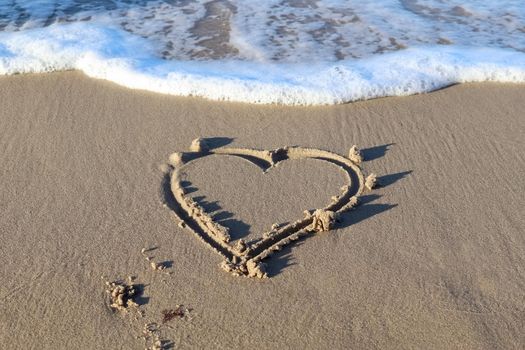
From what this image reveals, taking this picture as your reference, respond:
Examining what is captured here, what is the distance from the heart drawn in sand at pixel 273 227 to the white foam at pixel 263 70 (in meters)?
0.73

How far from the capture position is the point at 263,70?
15.9 ft

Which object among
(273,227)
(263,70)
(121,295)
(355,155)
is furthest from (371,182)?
(263,70)

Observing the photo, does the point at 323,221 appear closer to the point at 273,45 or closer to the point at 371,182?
the point at 371,182

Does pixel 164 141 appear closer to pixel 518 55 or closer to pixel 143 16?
pixel 143 16

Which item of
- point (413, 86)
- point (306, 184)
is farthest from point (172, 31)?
point (306, 184)

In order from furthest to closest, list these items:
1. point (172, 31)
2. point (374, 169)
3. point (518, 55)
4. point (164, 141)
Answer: point (172, 31)
point (518, 55)
point (164, 141)
point (374, 169)

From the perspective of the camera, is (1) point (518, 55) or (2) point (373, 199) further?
(1) point (518, 55)

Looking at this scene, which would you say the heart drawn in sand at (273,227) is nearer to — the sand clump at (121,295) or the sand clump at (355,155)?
the sand clump at (355,155)

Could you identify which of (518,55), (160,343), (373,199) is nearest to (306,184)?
(373,199)

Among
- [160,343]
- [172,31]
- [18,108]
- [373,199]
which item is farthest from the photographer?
[172,31]

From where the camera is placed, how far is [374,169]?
3574mm

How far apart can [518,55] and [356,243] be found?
3144 millimetres

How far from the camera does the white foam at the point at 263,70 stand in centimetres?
443

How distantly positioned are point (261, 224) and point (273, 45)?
2.71 m
